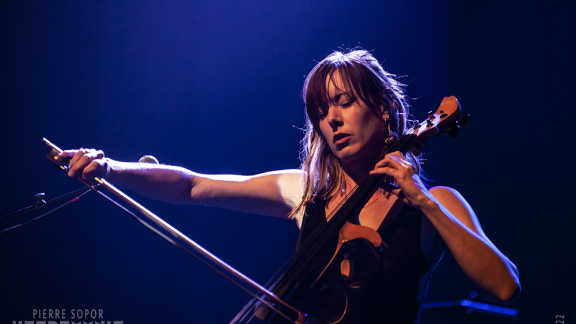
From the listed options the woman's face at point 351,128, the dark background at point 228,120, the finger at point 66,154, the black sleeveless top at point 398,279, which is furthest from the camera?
the dark background at point 228,120

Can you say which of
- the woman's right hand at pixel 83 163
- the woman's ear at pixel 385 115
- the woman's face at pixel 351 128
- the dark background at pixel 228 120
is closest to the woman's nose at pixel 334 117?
the woman's face at pixel 351 128

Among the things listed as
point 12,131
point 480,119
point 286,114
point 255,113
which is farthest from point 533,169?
point 12,131

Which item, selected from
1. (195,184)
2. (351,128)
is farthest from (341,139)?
(195,184)

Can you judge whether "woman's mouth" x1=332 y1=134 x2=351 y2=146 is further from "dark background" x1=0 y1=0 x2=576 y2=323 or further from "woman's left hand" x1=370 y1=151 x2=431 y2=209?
"dark background" x1=0 y1=0 x2=576 y2=323

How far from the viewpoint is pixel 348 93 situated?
113 centimetres

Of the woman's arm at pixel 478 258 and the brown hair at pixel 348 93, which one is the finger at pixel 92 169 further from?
the woman's arm at pixel 478 258

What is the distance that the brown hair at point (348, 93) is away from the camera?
115 centimetres

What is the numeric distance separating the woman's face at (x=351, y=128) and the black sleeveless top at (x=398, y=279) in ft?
0.77

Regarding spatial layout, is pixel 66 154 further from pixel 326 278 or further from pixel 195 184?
pixel 326 278

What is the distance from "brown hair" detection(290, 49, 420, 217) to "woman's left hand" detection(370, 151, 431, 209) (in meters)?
0.26

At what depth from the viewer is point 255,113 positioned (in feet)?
7.10

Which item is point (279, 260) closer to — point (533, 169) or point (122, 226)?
point (122, 226)

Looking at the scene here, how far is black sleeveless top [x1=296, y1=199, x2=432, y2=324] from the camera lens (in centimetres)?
96

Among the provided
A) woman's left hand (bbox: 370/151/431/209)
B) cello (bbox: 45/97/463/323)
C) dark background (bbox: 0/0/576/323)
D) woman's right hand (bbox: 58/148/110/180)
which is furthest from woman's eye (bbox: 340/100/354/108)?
dark background (bbox: 0/0/576/323)
